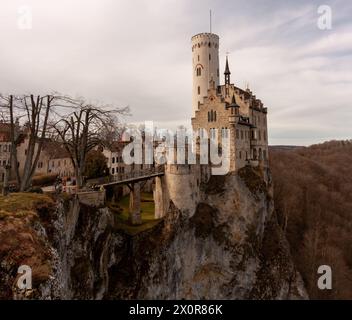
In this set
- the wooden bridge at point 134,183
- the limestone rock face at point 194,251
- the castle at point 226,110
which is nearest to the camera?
the limestone rock face at point 194,251

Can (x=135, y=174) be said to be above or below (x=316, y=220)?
above

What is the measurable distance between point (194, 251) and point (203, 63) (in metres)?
30.0

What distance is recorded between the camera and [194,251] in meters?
39.2

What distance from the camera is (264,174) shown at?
4978 centimetres

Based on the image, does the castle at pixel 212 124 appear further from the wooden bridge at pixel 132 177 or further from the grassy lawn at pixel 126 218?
the grassy lawn at pixel 126 218

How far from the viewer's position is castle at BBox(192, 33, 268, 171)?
4431 cm

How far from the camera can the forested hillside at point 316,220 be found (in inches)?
2176

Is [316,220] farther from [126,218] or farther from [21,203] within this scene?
[21,203]

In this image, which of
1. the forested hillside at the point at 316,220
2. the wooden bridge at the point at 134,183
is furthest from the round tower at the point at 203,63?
the forested hillside at the point at 316,220

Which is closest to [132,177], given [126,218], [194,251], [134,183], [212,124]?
[134,183]

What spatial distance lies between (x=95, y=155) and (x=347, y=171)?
111 m

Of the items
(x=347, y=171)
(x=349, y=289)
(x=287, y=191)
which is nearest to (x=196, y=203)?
(x=349, y=289)

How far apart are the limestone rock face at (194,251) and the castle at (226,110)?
3.84 m
